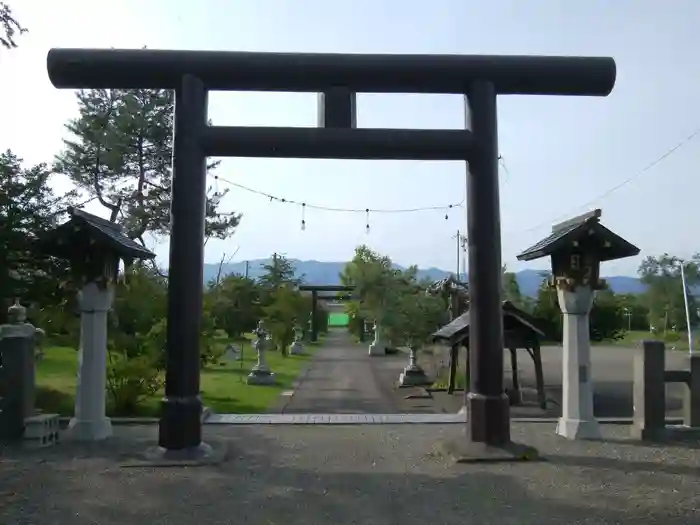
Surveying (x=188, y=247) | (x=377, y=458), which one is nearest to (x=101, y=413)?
(x=188, y=247)

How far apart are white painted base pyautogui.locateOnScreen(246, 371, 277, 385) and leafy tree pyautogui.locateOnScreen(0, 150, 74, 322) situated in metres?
5.09

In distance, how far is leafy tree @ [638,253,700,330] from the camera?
4169 centimetres

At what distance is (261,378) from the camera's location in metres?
18.3

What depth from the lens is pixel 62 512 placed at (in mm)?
6121

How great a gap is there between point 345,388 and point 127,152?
14.0m

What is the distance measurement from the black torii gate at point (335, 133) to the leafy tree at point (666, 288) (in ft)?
119

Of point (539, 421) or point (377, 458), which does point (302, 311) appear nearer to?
point (539, 421)

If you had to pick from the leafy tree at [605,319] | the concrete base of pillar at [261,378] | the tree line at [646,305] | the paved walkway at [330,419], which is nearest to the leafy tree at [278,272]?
the tree line at [646,305]

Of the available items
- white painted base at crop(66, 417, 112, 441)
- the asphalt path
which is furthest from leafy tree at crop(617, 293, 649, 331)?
white painted base at crop(66, 417, 112, 441)

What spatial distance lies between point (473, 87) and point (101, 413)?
6527 mm

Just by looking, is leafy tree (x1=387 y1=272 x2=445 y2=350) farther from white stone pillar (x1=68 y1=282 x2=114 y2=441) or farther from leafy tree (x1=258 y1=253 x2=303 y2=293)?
leafy tree (x1=258 y1=253 x2=303 y2=293)

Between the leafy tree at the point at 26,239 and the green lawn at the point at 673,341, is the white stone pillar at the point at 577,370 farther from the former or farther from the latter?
the green lawn at the point at 673,341

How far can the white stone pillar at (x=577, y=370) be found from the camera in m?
9.48

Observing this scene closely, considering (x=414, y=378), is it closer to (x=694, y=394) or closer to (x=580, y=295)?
(x=694, y=394)
